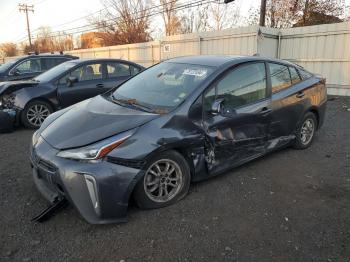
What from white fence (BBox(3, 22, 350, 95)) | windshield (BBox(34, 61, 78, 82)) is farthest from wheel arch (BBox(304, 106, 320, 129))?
white fence (BBox(3, 22, 350, 95))

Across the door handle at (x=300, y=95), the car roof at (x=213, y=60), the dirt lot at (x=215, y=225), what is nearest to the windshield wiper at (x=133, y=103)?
the car roof at (x=213, y=60)

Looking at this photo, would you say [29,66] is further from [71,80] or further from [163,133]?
[163,133]

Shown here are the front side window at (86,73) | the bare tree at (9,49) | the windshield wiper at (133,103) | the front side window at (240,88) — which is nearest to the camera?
the windshield wiper at (133,103)

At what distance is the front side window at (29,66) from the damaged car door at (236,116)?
8.38 meters

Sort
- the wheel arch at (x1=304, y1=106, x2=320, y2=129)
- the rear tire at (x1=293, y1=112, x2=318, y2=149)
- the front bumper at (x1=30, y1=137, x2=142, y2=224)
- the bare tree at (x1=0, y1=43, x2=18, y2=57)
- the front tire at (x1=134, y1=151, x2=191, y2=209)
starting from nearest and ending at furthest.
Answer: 1. the front bumper at (x1=30, y1=137, x2=142, y2=224)
2. the front tire at (x1=134, y1=151, x2=191, y2=209)
3. the rear tire at (x1=293, y1=112, x2=318, y2=149)
4. the wheel arch at (x1=304, y1=106, x2=320, y2=129)
5. the bare tree at (x1=0, y1=43, x2=18, y2=57)

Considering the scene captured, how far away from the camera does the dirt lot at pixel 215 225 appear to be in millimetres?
2691

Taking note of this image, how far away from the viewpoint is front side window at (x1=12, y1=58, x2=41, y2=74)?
10.4m

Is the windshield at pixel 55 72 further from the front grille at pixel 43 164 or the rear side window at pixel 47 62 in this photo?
the front grille at pixel 43 164

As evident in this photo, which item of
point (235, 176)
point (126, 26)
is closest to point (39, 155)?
point (235, 176)

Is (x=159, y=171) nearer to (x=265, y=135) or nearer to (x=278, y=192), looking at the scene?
(x=278, y=192)

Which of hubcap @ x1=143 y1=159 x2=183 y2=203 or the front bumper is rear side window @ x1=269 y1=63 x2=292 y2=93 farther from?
the front bumper

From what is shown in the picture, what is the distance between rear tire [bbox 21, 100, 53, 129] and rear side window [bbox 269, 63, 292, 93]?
4.90 meters

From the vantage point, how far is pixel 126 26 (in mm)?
35906

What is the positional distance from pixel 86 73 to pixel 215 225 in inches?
221
